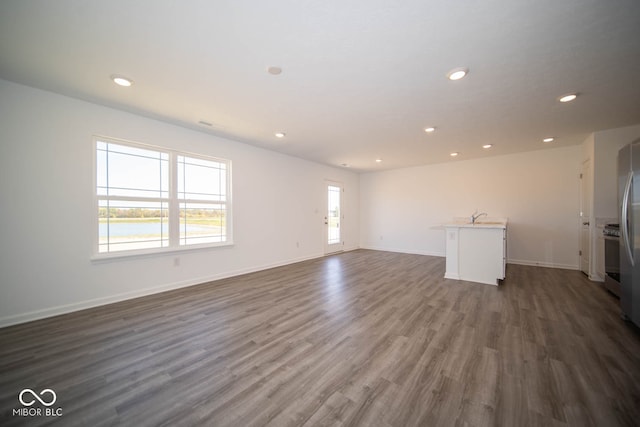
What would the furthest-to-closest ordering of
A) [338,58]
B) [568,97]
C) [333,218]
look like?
1. [333,218]
2. [568,97]
3. [338,58]

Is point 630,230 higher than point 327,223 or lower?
higher

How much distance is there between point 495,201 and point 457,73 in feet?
15.7

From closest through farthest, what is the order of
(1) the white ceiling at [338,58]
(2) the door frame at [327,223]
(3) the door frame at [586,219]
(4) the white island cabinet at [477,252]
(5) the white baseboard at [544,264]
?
(1) the white ceiling at [338,58], (4) the white island cabinet at [477,252], (3) the door frame at [586,219], (5) the white baseboard at [544,264], (2) the door frame at [327,223]

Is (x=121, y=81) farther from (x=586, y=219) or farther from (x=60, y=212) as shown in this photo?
(x=586, y=219)

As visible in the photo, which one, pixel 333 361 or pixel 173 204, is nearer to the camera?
pixel 333 361

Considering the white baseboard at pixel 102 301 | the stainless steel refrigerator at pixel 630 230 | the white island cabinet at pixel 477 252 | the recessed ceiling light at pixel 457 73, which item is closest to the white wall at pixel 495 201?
the white island cabinet at pixel 477 252

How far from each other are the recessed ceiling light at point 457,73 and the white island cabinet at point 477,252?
273cm

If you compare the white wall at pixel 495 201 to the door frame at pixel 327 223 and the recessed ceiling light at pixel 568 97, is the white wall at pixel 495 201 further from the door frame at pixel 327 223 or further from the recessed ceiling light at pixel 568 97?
the recessed ceiling light at pixel 568 97

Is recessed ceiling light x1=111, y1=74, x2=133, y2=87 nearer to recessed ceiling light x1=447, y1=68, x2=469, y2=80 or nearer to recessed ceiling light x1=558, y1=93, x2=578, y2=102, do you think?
recessed ceiling light x1=447, y1=68, x2=469, y2=80

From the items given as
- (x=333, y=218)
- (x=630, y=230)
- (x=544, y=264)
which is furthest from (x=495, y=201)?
(x=333, y=218)

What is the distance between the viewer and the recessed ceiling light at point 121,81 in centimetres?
249

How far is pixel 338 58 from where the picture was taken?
7.07ft

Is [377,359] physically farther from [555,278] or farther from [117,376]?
[555,278]

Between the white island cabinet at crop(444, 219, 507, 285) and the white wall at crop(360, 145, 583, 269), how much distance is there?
1.03 metres
